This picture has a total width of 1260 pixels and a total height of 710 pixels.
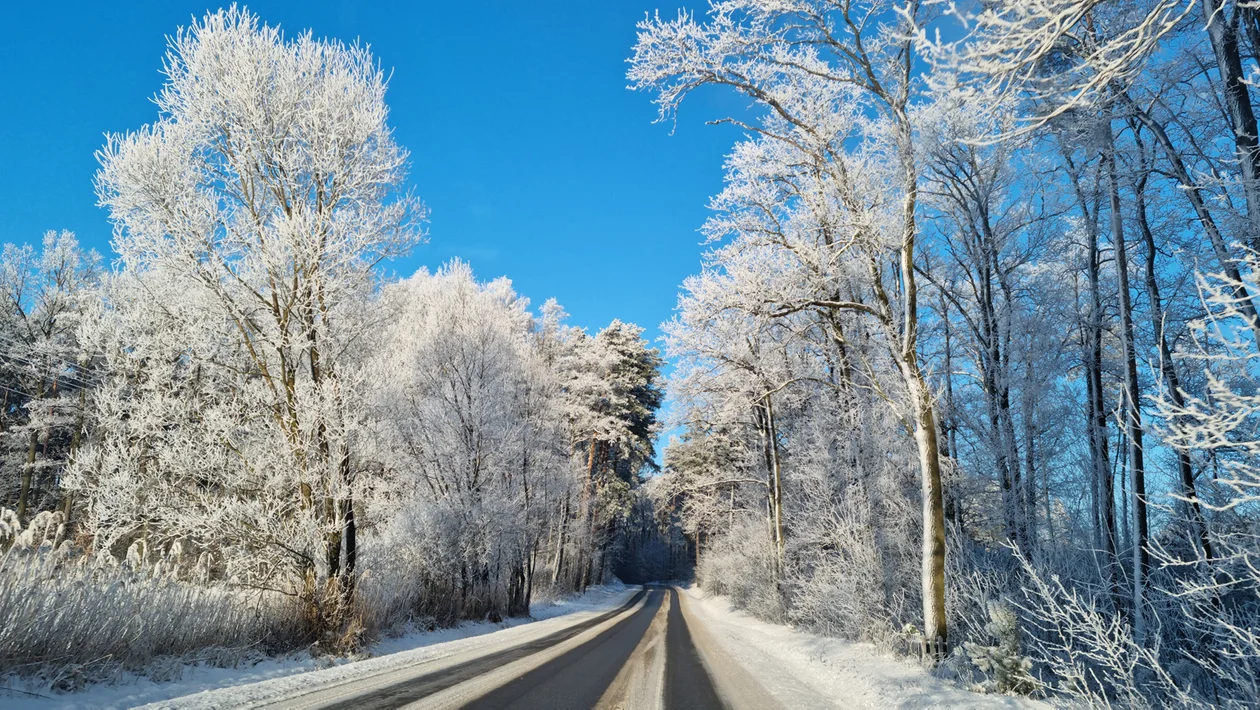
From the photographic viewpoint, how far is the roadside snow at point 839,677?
233 inches

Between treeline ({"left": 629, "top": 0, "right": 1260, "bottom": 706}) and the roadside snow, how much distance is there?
17.8 inches

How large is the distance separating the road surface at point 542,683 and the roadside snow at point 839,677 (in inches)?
20.9

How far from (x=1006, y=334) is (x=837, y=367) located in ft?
12.9

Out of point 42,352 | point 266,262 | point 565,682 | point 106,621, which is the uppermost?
point 42,352

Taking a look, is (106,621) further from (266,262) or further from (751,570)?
(751,570)

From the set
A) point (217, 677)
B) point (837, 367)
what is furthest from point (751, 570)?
point (217, 677)

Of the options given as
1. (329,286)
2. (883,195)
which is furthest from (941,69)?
(329,286)

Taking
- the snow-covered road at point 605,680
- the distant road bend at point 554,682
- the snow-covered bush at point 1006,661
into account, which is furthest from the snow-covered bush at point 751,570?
the snow-covered bush at point 1006,661

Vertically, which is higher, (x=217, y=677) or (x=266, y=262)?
(x=266, y=262)

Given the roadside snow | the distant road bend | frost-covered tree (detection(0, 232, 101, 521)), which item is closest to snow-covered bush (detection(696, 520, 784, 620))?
the roadside snow

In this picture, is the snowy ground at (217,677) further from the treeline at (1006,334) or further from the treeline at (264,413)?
the treeline at (1006,334)

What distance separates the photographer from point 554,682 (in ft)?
21.7

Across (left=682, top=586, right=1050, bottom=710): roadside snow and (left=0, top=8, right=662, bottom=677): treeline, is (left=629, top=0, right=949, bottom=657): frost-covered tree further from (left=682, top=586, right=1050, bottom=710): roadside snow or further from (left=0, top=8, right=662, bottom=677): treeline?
(left=0, top=8, right=662, bottom=677): treeline

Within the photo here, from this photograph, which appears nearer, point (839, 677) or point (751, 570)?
point (839, 677)
